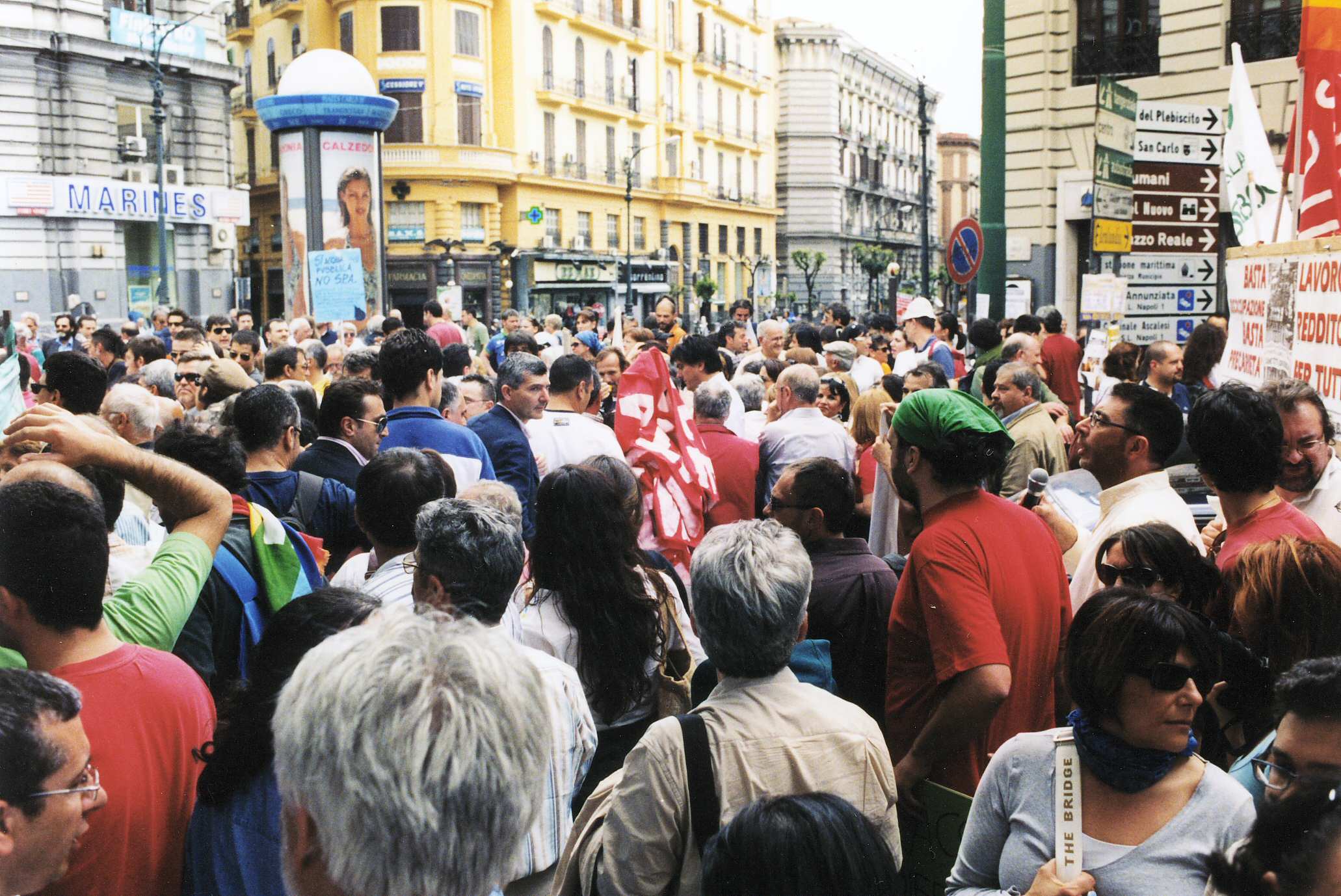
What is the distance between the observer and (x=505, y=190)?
4628cm

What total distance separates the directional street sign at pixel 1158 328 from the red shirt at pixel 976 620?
17.3ft

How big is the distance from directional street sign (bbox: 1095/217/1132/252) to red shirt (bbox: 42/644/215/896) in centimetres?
835

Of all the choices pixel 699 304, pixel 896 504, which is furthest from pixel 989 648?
pixel 699 304

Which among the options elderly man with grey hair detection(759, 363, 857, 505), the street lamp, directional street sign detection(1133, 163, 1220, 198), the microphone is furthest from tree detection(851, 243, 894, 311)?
the microphone

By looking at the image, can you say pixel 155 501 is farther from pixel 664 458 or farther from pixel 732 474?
pixel 732 474

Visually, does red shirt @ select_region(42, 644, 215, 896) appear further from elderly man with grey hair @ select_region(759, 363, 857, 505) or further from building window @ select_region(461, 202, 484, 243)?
building window @ select_region(461, 202, 484, 243)

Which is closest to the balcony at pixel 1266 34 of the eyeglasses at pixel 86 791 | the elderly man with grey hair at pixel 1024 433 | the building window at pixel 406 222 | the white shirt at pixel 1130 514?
the elderly man with grey hair at pixel 1024 433

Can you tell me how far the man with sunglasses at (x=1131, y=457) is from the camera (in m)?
4.02

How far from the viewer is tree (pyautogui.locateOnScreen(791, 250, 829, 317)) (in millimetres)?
68938

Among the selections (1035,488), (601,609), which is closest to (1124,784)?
(601,609)

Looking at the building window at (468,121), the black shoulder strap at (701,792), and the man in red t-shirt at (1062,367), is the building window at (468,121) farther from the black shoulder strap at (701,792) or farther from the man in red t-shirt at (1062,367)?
the black shoulder strap at (701,792)

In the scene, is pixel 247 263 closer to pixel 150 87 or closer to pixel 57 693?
pixel 150 87

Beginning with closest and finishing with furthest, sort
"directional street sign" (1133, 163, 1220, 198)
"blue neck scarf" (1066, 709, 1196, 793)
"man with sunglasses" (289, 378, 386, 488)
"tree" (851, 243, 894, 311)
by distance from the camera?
"blue neck scarf" (1066, 709, 1196, 793), "man with sunglasses" (289, 378, 386, 488), "directional street sign" (1133, 163, 1220, 198), "tree" (851, 243, 894, 311)

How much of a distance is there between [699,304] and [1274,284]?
51.5m
